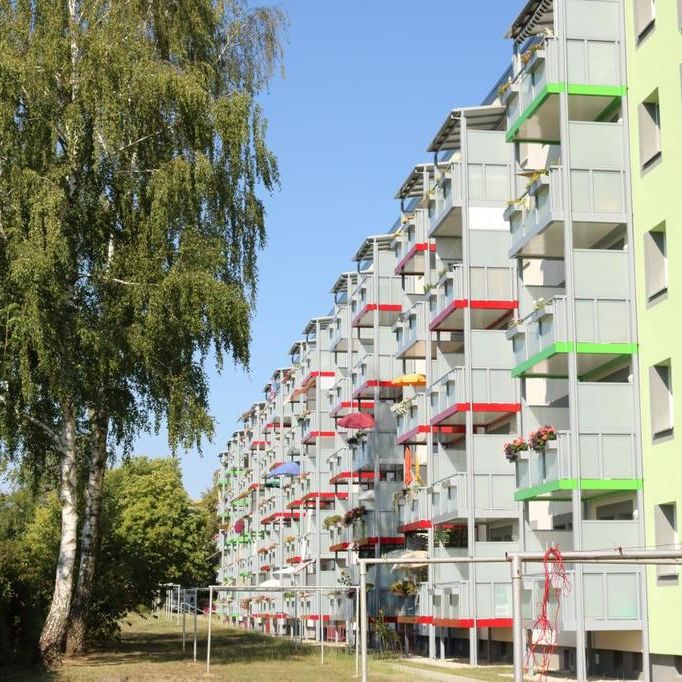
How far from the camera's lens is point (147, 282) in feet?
98.9

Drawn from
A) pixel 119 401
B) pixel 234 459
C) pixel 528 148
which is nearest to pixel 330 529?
pixel 528 148

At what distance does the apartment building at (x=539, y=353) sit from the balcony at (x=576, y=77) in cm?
6

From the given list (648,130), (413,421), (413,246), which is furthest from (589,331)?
(413,246)

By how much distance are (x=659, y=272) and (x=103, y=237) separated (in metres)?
13.3

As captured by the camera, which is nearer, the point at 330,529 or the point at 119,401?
the point at 119,401

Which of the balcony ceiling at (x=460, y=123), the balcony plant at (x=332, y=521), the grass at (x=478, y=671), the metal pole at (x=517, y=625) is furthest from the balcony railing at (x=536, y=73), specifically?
the balcony plant at (x=332, y=521)

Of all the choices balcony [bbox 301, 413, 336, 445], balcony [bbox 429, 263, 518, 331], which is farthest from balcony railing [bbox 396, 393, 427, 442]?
balcony [bbox 301, 413, 336, 445]

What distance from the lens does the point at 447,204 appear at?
40812 millimetres

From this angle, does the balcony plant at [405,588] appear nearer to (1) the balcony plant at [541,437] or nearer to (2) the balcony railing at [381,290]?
(1) the balcony plant at [541,437]

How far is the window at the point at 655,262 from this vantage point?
29984 millimetres

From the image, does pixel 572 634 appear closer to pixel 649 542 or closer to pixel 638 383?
pixel 649 542

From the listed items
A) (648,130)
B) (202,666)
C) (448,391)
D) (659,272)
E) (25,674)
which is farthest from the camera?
(448,391)

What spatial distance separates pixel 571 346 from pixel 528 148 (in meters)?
10.8

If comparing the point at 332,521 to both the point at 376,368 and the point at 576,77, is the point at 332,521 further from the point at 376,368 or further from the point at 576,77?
the point at 576,77
